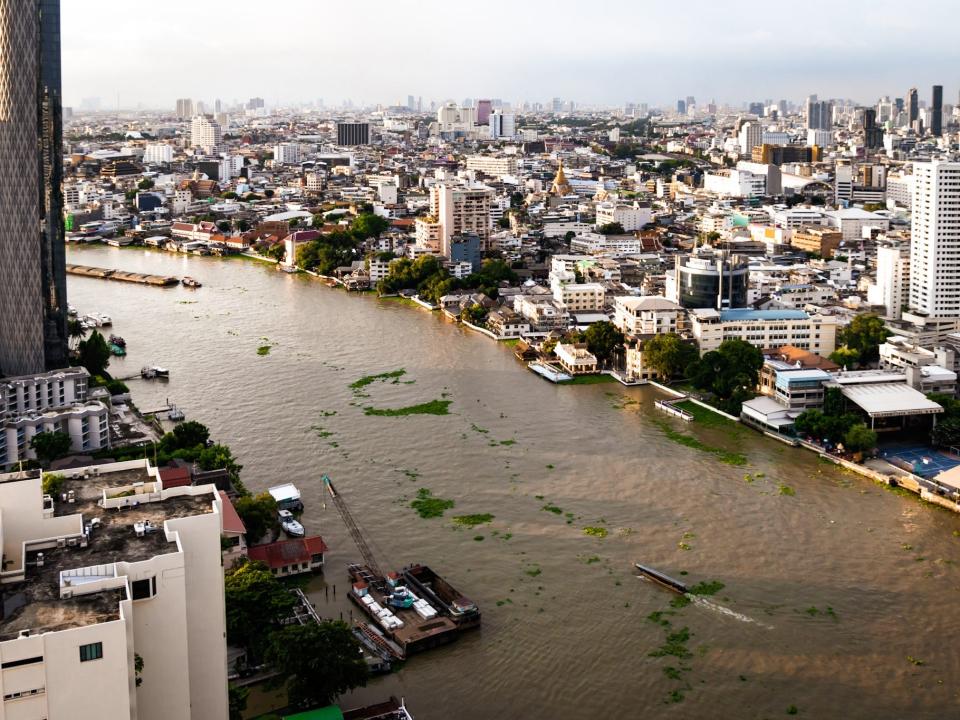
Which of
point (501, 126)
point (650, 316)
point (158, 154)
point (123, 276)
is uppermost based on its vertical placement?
point (501, 126)

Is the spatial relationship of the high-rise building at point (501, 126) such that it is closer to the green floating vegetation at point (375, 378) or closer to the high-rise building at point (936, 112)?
the high-rise building at point (936, 112)

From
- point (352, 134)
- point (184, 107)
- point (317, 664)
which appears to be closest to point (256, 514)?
point (317, 664)

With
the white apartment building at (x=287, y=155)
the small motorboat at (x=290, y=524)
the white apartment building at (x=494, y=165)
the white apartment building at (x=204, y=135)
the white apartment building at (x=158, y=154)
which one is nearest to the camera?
the small motorboat at (x=290, y=524)

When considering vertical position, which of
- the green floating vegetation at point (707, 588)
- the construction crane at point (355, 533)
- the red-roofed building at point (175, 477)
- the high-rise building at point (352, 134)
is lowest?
the green floating vegetation at point (707, 588)

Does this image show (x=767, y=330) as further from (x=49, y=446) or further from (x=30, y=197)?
(x=30, y=197)

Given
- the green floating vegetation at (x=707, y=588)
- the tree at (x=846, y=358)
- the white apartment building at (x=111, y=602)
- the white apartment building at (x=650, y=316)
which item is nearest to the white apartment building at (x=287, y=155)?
the white apartment building at (x=650, y=316)
